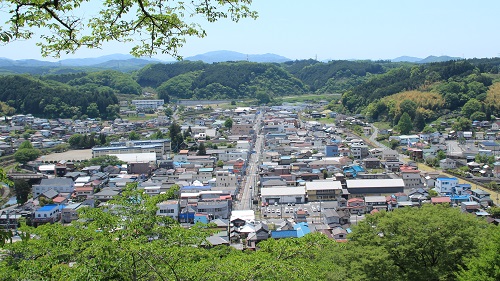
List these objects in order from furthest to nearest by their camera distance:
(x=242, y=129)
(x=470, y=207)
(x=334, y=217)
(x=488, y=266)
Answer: (x=242, y=129) → (x=470, y=207) → (x=334, y=217) → (x=488, y=266)

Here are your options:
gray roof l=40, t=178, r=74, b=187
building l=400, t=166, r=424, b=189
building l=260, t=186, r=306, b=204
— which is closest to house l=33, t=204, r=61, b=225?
gray roof l=40, t=178, r=74, b=187

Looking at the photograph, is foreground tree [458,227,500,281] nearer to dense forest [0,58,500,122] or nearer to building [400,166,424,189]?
building [400,166,424,189]

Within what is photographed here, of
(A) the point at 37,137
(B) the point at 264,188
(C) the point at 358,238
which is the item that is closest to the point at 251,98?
(A) the point at 37,137

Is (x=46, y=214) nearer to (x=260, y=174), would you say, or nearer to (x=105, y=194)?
(x=105, y=194)

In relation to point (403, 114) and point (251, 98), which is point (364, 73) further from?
point (403, 114)

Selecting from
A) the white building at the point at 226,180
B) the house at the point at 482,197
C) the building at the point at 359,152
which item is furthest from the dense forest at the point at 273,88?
the white building at the point at 226,180

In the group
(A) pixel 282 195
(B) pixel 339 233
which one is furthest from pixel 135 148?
(B) pixel 339 233

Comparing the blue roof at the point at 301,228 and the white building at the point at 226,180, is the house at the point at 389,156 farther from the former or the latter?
the blue roof at the point at 301,228
